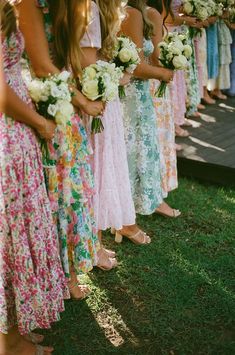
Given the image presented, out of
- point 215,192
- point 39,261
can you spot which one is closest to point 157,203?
point 215,192

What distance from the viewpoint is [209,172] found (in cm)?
612

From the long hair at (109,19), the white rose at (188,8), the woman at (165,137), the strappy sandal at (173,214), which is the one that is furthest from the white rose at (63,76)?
the white rose at (188,8)

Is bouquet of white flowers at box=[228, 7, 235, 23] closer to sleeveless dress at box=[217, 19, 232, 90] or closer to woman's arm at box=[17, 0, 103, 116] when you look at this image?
sleeveless dress at box=[217, 19, 232, 90]

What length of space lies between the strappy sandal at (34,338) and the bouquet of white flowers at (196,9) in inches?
204

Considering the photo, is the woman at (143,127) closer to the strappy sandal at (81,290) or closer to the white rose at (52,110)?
the strappy sandal at (81,290)

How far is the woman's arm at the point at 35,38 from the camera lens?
10.1 feet

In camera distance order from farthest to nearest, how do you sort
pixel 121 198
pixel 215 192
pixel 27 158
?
pixel 215 192
pixel 121 198
pixel 27 158

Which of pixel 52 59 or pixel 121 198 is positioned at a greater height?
Result: pixel 52 59

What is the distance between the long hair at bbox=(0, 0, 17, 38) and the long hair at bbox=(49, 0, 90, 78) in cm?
46

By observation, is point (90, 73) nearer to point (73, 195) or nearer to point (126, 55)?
point (126, 55)

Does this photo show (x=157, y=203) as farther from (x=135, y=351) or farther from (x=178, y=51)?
(x=135, y=351)

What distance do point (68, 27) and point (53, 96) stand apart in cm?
56

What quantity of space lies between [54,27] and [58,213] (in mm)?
1148

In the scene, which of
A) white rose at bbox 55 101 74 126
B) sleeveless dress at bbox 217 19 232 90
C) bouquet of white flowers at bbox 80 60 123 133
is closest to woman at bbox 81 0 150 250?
bouquet of white flowers at bbox 80 60 123 133
